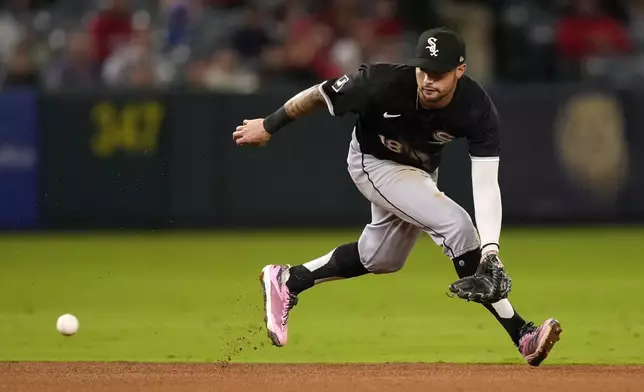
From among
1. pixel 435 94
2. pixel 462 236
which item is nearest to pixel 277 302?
pixel 462 236

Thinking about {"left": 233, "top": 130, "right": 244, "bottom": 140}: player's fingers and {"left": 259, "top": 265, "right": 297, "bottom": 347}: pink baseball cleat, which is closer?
{"left": 233, "top": 130, "right": 244, "bottom": 140}: player's fingers

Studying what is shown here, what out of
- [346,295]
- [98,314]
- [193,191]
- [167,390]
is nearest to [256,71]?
[193,191]

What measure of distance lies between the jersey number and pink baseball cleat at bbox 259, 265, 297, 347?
1.14m

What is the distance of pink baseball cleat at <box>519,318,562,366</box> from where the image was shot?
7.20 m

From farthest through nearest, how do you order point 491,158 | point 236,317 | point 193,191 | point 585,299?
1. point 193,191
2. point 585,299
3. point 236,317
4. point 491,158

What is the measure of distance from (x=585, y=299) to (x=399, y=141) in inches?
147

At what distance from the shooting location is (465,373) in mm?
7301

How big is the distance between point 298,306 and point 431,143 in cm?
343

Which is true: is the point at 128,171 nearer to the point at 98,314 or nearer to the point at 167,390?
the point at 98,314

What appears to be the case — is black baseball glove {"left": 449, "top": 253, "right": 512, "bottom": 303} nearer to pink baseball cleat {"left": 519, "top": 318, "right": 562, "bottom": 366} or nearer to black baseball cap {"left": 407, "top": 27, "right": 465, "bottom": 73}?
pink baseball cleat {"left": 519, "top": 318, "right": 562, "bottom": 366}

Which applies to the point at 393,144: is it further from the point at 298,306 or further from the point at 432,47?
the point at 298,306

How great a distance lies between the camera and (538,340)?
7.29m

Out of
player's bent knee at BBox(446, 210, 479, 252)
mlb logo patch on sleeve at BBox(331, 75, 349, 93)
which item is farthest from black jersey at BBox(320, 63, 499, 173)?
player's bent knee at BBox(446, 210, 479, 252)

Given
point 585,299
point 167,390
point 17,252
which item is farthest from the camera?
point 17,252
